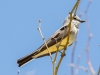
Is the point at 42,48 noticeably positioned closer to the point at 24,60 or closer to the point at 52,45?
the point at 52,45

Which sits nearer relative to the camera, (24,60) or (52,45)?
(24,60)

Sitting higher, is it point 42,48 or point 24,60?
point 24,60

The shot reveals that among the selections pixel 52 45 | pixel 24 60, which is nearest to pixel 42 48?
pixel 52 45

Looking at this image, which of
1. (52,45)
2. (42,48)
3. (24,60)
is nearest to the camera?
(24,60)

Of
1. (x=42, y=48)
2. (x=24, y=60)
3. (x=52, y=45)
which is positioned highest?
(x=24, y=60)

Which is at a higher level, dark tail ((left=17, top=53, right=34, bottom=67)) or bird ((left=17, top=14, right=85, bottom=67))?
dark tail ((left=17, top=53, right=34, bottom=67))

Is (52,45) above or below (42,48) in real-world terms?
below

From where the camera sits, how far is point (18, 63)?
18.6 ft

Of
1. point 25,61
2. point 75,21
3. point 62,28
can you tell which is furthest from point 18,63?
point 75,21

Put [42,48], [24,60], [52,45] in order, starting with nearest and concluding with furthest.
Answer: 1. [24,60]
2. [42,48]
3. [52,45]

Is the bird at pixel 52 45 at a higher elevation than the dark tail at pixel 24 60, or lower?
lower

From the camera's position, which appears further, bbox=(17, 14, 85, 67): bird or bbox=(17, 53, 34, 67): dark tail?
bbox=(17, 14, 85, 67): bird

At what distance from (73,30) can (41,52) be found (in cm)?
148

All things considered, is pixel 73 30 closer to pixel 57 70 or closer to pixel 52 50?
pixel 52 50
